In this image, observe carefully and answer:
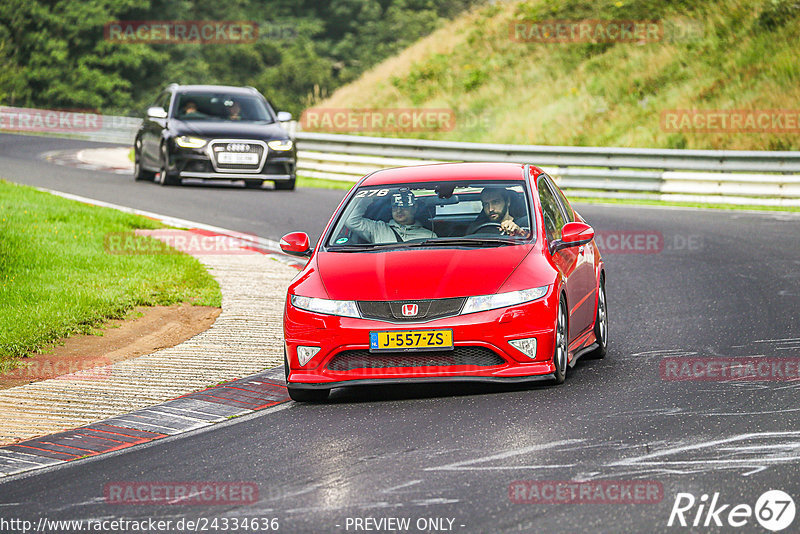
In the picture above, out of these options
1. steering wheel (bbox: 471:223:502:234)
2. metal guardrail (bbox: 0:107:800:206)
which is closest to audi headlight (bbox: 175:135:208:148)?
metal guardrail (bbox: 0:107:800:206)

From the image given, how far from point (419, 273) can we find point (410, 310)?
341 mm

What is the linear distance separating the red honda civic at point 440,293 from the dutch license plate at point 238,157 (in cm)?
1313

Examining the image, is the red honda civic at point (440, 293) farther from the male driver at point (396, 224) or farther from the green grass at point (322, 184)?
the green grass at point (322, 184)

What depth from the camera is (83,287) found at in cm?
1217

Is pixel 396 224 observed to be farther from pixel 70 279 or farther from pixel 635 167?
pixel 635 167

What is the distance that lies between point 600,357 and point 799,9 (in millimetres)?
25311

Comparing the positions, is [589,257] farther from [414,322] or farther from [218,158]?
[218,158]

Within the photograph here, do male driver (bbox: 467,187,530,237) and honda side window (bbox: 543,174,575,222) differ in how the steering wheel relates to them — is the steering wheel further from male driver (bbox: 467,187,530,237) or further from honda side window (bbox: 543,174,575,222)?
honda side window (bbox: 543,174,575,222)

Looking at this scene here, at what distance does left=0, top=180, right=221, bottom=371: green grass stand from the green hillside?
50.2 feet

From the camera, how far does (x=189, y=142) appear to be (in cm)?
2203

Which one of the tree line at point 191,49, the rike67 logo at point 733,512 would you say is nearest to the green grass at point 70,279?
the rike67 logo at point 733,512

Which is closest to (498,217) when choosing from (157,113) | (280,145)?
(280,145)

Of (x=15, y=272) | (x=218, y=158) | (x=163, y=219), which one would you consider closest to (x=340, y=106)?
(x=218, y=158)

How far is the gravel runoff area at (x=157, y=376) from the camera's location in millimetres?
7957
